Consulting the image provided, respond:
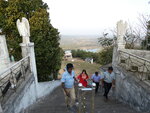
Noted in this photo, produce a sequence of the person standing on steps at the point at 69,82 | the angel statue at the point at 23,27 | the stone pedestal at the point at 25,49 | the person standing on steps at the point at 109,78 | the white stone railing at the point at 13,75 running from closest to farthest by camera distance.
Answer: the white stone railing at the point at 13,75 → the person standing on steps at the point at 69,82 → the person standing on steps at the point at 109,78 → the angel statue at the point at 23,27 → the stone pedestal at the point at 25,49

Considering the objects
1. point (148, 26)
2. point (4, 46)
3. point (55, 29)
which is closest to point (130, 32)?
point (148, 26)

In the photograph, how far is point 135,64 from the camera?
5.42 meters

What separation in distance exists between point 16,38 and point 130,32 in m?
13.1

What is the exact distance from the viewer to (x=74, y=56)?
4525 centimetres

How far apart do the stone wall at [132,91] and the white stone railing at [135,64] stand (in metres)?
0.30

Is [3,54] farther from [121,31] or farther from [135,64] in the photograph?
[135,64]

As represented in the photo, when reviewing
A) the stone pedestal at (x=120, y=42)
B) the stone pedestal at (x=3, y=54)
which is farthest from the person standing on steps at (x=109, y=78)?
the stone pedestal at (x=3, y=54)

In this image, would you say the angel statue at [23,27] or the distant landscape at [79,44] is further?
the distant landscape at [79,44]

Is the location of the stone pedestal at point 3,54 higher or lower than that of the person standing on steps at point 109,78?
higher

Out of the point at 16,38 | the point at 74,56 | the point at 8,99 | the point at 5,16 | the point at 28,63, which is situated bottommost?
the point at 74,56

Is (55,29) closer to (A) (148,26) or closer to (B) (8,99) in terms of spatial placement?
(B) (8,99)

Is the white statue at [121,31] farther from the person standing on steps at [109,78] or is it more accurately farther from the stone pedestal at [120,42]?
the person standing on steps at [109,78]

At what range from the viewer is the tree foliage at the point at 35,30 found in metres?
8.99

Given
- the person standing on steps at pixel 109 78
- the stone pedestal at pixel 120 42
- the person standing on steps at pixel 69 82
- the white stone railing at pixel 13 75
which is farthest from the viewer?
the stone pedestal at pixel 120 42
